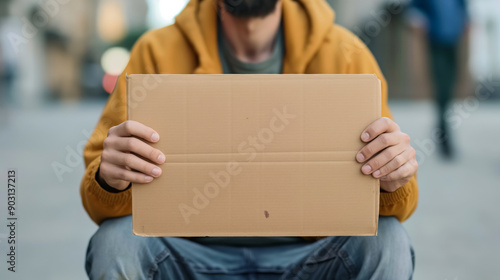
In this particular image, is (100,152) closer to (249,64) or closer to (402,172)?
(249,64)

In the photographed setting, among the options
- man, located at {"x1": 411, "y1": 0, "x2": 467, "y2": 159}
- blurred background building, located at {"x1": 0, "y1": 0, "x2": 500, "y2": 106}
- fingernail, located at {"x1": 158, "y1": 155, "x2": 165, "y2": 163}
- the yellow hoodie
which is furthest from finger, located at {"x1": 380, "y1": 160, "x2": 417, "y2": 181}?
blurred background building, located at {"x1": 0, "y1": 0, "x2": 500, "y2": 106}

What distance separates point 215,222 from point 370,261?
36 cm

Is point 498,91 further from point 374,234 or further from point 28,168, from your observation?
point 374,234

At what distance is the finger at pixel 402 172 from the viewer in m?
1.21

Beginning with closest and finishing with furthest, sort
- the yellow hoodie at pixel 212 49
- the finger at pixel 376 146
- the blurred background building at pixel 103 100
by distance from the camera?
the finger at pixel 376 146
the yellow hoodie at pixel 212 49
the blurred background building at pixel 103 100

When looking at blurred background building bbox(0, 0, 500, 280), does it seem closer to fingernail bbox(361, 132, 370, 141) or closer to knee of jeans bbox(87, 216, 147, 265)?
knee of jeans bbox(87, 216, 147, 265)

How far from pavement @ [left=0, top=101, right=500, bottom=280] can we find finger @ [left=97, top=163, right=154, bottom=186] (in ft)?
4.67

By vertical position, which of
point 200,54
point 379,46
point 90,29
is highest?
point 90,29

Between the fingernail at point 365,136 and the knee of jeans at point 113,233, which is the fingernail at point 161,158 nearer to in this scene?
the knee of jeans at point 113,233

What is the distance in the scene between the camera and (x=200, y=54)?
1.60 metres

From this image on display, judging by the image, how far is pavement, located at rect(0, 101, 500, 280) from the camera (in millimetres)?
2611

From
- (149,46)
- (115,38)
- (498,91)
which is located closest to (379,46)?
(498,91)

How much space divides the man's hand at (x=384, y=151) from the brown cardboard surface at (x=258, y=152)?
2cm

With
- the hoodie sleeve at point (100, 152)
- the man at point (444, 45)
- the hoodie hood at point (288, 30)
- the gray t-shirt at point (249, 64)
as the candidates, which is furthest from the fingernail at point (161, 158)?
the man at point (444, 45)
